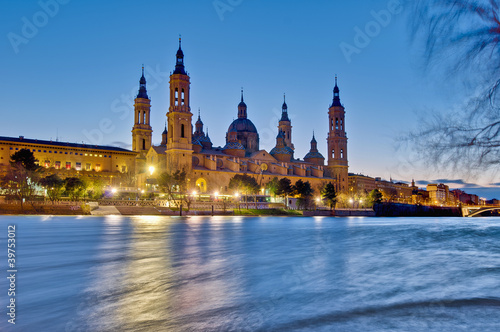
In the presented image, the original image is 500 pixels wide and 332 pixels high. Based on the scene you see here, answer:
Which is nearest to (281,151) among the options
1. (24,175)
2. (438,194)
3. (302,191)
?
(302,191)

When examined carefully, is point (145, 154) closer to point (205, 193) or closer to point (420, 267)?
point (205, 193)

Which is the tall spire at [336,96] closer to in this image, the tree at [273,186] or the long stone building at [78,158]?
the tree at [273,186]

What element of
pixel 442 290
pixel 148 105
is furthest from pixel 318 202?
pixel 442 290

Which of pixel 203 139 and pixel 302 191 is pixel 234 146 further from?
pixel 302 191

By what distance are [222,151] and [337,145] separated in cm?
3001

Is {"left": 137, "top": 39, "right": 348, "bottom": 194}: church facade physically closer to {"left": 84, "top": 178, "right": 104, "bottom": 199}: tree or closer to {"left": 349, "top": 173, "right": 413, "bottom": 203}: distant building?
{"left": 84, "top": 178, "right": 104, "bottom": 199}: tree

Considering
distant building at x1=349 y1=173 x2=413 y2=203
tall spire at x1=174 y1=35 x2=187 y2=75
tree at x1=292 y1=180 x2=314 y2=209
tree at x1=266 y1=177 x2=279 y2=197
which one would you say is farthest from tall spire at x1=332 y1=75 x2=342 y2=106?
tall spire at x1=174 y1=35 x2=187 y2=75

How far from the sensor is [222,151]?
8975cm

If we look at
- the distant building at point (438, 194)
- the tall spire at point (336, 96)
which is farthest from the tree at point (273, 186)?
the distant building at point (438, 194)

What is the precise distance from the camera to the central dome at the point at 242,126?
9731 centimetres

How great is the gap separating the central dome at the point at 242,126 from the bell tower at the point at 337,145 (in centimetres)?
1969

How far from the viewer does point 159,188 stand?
6656cm

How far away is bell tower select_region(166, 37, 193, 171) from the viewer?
74250 mm

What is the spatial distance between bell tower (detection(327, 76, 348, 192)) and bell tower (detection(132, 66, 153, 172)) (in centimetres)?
4342
